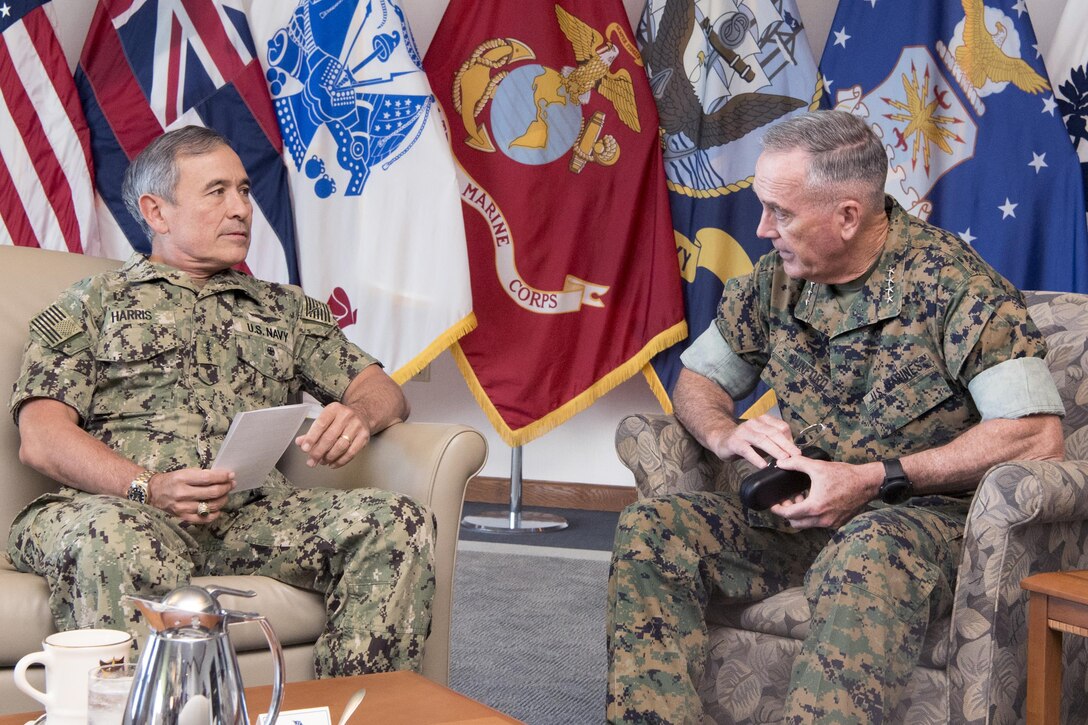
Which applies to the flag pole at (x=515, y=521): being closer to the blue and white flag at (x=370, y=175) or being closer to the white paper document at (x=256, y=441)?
the blue and white flag at (x=370, y=175)

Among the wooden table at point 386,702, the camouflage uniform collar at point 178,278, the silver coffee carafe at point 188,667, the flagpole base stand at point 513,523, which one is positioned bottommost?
the flagpole base stand at point 513,523

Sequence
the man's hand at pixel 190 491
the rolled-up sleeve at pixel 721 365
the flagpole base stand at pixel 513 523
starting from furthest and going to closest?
the flagpole base stand at pixel 513 523 → the rolled-up sleeve at pixel 721 365 → the man's hand at pixel 190 491

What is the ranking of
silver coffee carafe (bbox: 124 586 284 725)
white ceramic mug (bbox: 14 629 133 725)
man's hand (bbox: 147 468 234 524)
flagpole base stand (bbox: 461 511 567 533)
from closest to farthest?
silver coffee carafe (bbox: 124 586 284 725) → white ceramic mug (bbox: 14 629 133 725) → man's hand (bbox: 147 468 234 524) → flagpole base stand (bbox: 461 511 567 533)

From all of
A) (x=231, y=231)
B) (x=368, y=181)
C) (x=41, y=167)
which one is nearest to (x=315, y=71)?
(x=368, y=181)

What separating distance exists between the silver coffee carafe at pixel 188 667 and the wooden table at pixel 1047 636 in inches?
43.2

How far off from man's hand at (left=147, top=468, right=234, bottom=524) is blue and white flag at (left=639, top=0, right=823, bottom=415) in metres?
2.21

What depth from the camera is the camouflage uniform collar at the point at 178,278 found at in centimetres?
198

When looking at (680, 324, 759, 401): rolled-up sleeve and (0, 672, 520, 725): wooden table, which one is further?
(680, 324, 759, 401): rolled-up sleeve

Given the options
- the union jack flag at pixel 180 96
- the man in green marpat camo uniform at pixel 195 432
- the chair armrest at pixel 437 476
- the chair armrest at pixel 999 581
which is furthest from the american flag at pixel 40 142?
the chair armrest at pixel 999 581

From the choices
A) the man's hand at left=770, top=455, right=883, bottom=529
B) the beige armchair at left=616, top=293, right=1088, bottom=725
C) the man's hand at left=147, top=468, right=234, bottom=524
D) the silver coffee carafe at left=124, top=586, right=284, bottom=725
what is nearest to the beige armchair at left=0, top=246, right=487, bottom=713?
the man's hand at left=147, top=468, right=234, bottom=524

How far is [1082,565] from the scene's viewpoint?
5.81 ft

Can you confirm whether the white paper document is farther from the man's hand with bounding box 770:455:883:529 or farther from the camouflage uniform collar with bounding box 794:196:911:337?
the camouflage uniform collar with bounding box 794:196:911:337

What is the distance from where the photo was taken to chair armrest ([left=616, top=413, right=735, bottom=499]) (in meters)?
2.03

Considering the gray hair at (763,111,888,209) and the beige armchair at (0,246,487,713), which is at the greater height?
the gray hair at (763,111,888,209)
